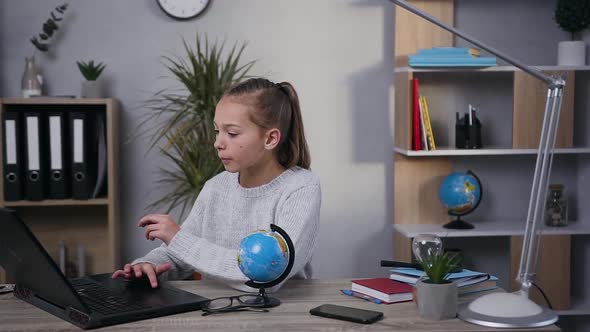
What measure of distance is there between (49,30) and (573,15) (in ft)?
7.92

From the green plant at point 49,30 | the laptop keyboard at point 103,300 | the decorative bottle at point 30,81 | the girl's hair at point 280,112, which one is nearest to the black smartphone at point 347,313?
the laptop keyboard at point 103,300

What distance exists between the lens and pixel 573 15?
352cm

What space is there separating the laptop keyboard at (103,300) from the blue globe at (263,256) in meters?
0.23

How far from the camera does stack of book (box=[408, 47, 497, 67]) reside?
10.8 ft

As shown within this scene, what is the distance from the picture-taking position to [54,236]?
3.61m

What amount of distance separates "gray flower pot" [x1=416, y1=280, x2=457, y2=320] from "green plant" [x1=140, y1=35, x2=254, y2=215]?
1.90 meters

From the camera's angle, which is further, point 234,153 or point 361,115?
point 361,115

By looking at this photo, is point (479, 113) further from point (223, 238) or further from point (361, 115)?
point (223, 238)

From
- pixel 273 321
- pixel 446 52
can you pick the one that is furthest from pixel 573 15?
pixel 273 321

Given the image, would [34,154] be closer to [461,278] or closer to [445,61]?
[445,61]

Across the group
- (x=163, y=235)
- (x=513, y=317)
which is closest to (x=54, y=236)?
(x=163, y=235)

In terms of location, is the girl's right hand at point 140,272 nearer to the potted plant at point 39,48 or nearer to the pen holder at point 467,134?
the potted plant at point 39,48

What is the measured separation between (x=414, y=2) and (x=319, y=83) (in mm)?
591

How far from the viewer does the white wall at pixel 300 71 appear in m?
3.60
